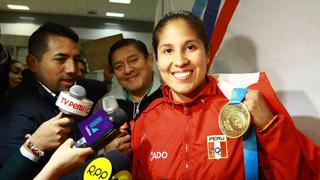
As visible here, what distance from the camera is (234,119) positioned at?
0.90 metres

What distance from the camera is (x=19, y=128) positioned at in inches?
47.1

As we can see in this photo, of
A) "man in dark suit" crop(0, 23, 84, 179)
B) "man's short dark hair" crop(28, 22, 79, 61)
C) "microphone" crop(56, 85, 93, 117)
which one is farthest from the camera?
"man's short dark hair" crop(28, 22, 79, 61)

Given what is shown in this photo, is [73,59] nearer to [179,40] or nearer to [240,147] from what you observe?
[179,40]

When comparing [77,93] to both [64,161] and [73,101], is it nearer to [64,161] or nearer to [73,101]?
[73,101]

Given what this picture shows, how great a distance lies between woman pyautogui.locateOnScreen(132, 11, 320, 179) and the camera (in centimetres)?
88

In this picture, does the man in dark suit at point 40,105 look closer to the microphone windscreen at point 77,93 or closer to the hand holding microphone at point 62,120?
the hand holding microphone at point 62,120

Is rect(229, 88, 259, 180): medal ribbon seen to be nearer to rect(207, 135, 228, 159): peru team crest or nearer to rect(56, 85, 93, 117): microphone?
rect(207, 135, 228, 159): peru team crest

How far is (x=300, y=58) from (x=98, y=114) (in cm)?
67

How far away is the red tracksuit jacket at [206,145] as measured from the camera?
88 cm

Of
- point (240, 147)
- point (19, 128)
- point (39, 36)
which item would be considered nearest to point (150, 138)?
point (240, 147)

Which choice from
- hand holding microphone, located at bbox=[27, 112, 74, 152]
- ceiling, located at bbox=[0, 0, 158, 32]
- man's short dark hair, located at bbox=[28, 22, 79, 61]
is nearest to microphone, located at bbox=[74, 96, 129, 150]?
hand holding microphone, located at bbox=[27, 112, 74, 152]

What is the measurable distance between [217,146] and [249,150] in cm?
10

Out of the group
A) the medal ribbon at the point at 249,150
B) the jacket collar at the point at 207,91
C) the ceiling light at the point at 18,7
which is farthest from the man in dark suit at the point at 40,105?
the ceiling light at the point at 18,7

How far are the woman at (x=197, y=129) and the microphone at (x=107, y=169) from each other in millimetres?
190
